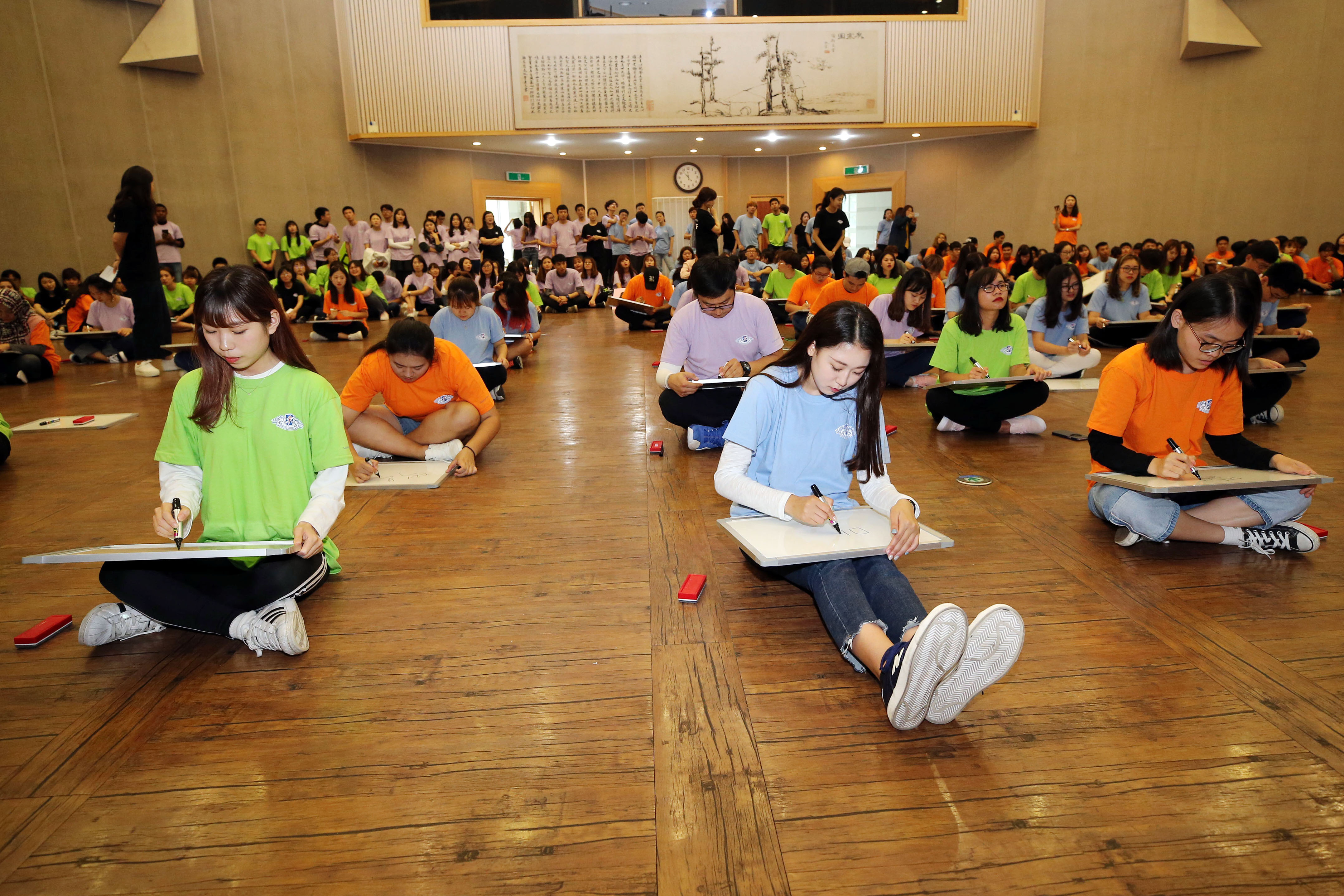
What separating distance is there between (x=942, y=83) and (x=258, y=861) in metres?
15.1

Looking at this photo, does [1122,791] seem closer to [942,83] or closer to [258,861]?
[258,861]

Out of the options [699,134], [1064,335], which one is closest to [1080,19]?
[699,134]

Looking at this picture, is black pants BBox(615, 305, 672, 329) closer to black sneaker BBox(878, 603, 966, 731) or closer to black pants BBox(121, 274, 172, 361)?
black pants BBox(121, 274, 172, 361)

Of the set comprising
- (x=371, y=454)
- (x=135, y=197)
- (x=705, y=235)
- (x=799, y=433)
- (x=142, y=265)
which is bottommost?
(x=371, y=454)

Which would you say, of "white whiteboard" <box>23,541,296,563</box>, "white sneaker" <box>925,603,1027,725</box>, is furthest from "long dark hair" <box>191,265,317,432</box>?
"white sneaker" <box>925,603,1027,725</box>

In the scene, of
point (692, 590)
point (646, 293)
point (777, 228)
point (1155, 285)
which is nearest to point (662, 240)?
point (777, 228)

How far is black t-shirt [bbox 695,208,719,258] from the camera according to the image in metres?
11.2

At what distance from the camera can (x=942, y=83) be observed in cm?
1392

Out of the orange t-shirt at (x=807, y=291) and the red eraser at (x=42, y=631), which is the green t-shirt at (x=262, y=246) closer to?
the orange t-shirt at (x=807, y=291)

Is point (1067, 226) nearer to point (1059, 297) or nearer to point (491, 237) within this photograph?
point (1059, 297)

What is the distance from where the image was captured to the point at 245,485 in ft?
7.66

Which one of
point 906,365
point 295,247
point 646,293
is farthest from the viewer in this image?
point 295,247

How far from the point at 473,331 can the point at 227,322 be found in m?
3.65

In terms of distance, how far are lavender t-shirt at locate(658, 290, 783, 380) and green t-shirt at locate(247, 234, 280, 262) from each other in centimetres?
1000
